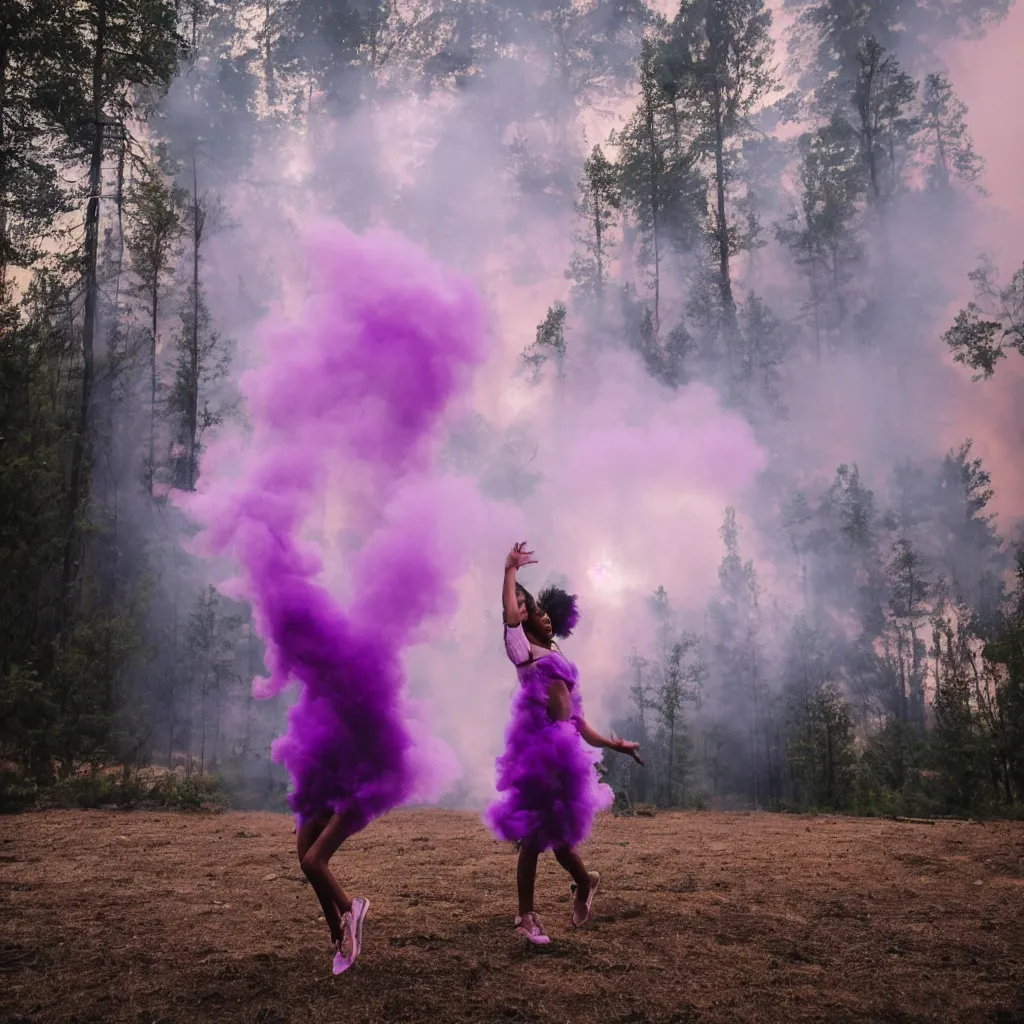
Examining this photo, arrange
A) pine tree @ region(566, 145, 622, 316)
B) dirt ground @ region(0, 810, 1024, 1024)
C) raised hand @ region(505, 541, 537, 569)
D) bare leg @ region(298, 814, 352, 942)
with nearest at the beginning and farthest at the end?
dirt ground @ region(0, 810, 1024, 1024), bare leg @ region(298, 814, 352, 942), raised hand @ region(505, 541, 537, 569), pine tree @ region(566, 145, 622, 316)

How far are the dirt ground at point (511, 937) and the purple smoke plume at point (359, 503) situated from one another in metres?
1.00

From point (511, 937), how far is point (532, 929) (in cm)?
27

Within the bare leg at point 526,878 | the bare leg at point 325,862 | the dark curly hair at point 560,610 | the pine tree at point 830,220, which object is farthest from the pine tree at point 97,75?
the pine tree at point 830,220

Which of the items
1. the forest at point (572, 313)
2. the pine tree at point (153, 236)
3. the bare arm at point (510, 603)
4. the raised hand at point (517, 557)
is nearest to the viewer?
the bare arm at point (510, 603)

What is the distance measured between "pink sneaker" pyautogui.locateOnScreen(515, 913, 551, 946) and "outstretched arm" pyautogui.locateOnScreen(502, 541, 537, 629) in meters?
1.86

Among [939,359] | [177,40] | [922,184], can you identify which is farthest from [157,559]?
[922,184]

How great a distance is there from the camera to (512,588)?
17.1ft

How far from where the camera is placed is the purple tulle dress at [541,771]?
503 centimetres

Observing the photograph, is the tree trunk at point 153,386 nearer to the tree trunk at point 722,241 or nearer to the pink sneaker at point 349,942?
the tree trunk at point 722,241

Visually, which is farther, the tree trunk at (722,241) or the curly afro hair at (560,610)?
the tree trunk at (722,241)

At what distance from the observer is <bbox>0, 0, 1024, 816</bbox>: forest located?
15078 millimetres

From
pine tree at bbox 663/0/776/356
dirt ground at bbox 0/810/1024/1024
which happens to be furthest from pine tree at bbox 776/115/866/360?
dirt ground at bbox 0/810/1024/1024

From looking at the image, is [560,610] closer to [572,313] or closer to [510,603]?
[510,603]

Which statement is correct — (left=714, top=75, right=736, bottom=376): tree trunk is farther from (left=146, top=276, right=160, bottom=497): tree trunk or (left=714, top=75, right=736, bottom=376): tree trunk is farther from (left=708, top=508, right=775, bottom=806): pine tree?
(left=146, top=276, right=160, bottom=497): tree trunk
